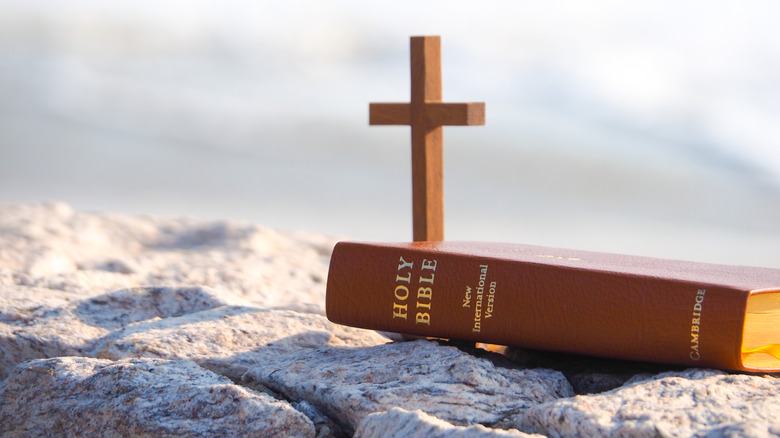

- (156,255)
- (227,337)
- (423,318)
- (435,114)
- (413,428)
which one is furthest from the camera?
(156,255)

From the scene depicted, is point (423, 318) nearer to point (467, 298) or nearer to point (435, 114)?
point (467, 298)

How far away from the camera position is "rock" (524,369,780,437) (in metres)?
1.28

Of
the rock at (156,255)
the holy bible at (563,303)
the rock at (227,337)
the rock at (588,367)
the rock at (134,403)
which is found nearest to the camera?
the rock at (134,403)

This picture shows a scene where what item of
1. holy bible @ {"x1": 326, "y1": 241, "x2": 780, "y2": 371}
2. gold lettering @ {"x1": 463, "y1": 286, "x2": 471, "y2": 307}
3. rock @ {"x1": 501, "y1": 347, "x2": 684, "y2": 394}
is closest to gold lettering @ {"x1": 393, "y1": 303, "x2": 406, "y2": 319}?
holy bible @ {"x1": 326, "y1": 241, "x2": 780, "y2": 371}

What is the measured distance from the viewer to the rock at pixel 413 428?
1.29 m

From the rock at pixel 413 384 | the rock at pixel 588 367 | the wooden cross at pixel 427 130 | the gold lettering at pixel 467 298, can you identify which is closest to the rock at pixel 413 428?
the rock at pixel 413 384

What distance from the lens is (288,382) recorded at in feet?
5.48

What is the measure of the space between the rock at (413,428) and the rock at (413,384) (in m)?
0.11

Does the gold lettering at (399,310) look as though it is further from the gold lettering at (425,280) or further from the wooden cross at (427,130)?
the wooden cross at (427,130)

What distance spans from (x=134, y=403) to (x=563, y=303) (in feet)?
2.79

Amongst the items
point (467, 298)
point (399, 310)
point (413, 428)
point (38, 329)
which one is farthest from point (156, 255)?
point (413, 428)

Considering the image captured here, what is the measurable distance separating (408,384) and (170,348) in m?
0.60

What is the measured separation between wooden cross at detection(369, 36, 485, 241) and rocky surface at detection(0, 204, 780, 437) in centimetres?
49

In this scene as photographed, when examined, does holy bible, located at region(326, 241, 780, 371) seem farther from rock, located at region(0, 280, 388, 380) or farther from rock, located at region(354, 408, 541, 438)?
rock, located at region(354, 408, 541, 438)
